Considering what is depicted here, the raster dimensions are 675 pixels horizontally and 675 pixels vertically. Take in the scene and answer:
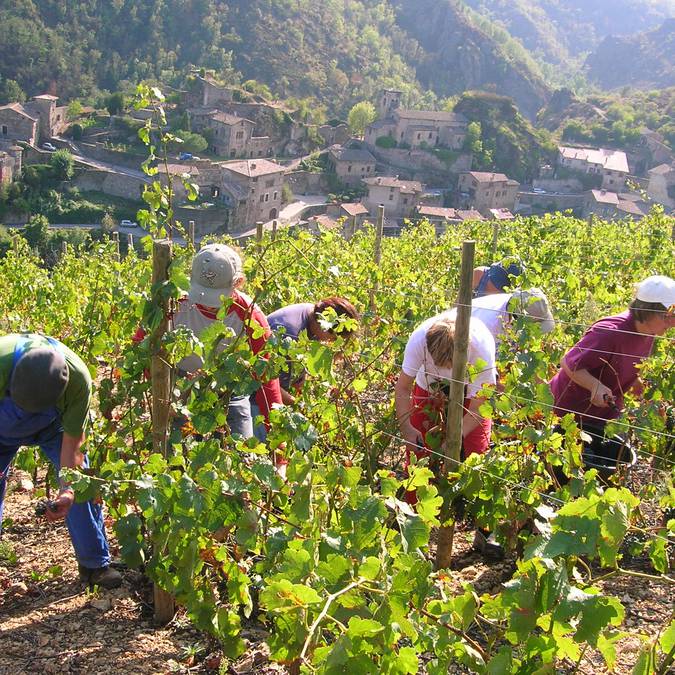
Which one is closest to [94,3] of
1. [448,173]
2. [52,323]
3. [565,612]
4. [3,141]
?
[3,141]

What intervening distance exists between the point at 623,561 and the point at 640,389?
34.3 inches

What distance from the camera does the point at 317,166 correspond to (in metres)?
53.1

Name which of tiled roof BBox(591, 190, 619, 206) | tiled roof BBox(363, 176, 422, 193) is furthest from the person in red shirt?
tiled roof BBox(591, 190, 619, 206)

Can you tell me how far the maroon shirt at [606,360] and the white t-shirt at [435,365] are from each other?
0.46 metres

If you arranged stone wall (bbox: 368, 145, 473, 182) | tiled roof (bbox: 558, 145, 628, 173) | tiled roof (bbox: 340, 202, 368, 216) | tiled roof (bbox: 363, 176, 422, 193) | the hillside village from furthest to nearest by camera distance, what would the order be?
tiled roof (bbox: 558, 145, 628, 173) → stone wall (bbox: 368, 145, 473, 182) → tiled roof (bbox: 363, 176, 422, 193) → the hillside village → tiled roof (bbox: 340, 202, 368, 216)

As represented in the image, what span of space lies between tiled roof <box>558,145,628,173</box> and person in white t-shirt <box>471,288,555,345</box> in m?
60.8

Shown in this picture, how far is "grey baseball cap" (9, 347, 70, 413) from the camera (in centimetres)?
259

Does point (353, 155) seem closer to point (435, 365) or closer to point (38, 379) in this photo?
point (435, 365)

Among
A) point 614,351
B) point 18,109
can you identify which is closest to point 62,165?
point 18,109

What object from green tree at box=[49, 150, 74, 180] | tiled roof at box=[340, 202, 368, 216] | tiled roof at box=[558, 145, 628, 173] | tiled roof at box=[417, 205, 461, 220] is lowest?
tiled roof at box=[417, 205, 461, 220]

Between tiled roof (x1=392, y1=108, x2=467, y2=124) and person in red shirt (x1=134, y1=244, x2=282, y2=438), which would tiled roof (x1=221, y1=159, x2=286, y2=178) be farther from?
→ person in red shirt (x1=134, y1=244, x2=282, y2=438)

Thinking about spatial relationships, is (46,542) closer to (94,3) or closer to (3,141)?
(3,141)

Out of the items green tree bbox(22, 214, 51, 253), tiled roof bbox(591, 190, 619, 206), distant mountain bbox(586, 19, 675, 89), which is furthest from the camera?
distant mountain bbox(586, 19, 675, 89)

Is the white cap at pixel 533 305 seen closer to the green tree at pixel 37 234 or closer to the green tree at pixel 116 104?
the green tree at pixel 37 234
